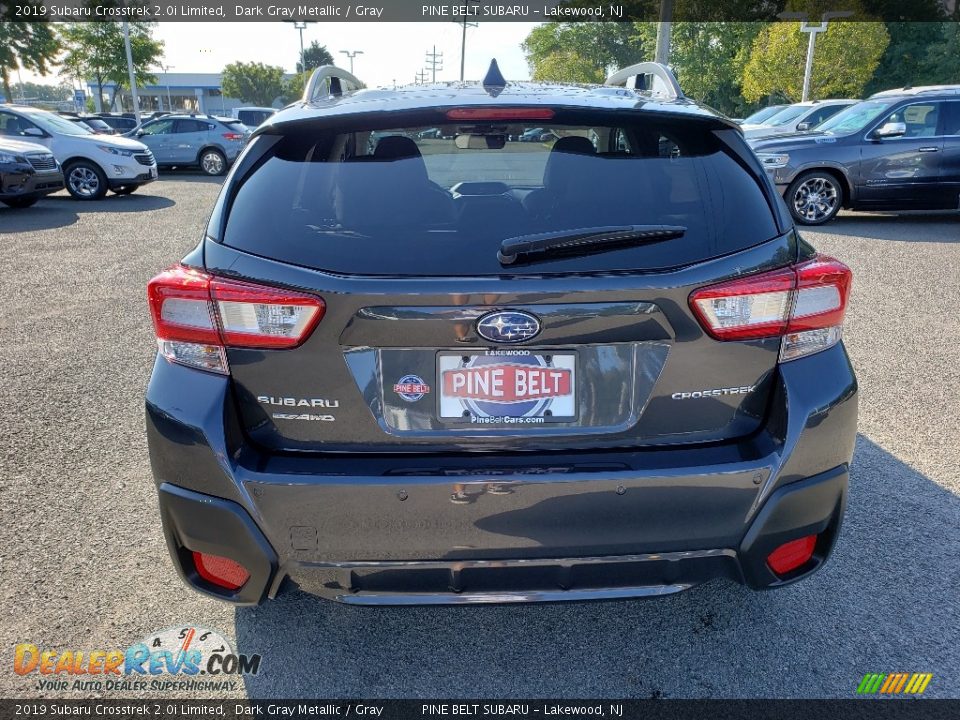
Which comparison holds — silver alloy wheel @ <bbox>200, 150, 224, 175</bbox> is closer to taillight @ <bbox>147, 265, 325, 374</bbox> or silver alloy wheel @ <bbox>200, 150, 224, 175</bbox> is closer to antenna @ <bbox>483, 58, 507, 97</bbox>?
antenna @ <bbox>483, 58, 507, 97</bbox>

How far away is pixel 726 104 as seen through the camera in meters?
56.3

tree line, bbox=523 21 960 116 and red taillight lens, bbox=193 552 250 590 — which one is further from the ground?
tree line, bbox=523 21 960 116

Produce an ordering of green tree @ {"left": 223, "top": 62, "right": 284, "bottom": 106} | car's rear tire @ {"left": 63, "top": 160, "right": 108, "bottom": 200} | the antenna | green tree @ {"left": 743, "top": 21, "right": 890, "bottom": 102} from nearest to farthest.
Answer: the antenna < car's rear tire @ {"left": 63, "top": 160, "right": 108, "bottom": 200} < green tree @ {"left": 743, "top": 21, "right": 890, "bottom": 102} < green tree @ {"left": 223, "top": 62, "right": 284, "bottom": 106}

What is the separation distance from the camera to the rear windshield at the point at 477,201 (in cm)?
200

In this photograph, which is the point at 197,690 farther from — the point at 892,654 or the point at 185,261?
the point at 892,654

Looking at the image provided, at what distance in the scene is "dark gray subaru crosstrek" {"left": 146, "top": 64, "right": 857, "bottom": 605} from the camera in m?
1.96

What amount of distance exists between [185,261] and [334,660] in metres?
1.33

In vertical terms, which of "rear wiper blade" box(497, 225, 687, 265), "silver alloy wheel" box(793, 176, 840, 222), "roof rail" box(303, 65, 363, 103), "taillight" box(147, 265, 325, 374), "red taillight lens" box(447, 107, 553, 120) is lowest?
"silver alloy wheel" box(793, 176, 840, 222)

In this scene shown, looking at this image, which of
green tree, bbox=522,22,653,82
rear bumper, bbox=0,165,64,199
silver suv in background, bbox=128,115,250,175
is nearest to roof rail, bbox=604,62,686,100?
rear bumper, bbox=0,165,64,199

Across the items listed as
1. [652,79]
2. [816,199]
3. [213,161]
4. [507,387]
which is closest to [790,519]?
[507,387]

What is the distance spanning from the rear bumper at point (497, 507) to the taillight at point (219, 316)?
0.07 m

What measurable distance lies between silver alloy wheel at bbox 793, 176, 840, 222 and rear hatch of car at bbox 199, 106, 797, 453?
1051 centimetres

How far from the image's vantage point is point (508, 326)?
6.32 ft

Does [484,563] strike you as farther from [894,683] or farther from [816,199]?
[816,199]
